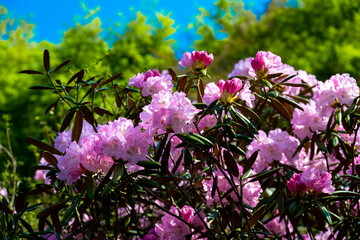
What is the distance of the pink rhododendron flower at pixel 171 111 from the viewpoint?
138 cm

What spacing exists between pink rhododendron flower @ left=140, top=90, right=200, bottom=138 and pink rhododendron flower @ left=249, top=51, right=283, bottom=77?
0.67 meters

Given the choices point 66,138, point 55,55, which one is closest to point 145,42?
point 55,55

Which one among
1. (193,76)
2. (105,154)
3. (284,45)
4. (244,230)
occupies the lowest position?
(244,230)

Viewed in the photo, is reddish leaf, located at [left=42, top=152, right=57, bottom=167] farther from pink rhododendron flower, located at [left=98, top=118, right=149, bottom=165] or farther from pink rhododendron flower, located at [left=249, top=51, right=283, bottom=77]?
pink rhododendron flower, located at [left=249, top=51, right=283, bottom=77]

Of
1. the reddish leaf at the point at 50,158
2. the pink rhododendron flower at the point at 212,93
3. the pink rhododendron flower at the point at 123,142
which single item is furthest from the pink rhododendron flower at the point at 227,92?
the reddish leaf at the point at 50,158

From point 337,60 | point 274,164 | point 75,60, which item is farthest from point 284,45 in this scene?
point 274,164

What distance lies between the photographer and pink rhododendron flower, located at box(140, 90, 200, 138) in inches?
54.5

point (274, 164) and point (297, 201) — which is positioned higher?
point (274, 164)

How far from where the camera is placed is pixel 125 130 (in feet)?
4.64

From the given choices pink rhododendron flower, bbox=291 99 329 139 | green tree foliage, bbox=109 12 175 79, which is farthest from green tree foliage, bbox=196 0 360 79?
pink rhododendron flower, bbox=291 99 329 139

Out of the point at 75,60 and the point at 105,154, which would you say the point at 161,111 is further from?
the point at 75,60

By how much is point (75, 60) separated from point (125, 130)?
1065 centimetres

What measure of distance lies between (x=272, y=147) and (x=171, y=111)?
76 centimetres

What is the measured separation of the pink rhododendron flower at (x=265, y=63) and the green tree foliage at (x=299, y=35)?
10.8 m
